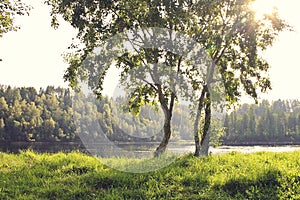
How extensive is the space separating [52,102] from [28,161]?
11284 centimetres

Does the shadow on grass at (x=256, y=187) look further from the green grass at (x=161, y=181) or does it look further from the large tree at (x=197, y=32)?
the large tree at (x=197, y=32)

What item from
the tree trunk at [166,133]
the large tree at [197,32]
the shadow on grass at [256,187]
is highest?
the large tree at [197,32]

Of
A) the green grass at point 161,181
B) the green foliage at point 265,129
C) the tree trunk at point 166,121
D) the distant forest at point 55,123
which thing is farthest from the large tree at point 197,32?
the green foliage at point 265,129

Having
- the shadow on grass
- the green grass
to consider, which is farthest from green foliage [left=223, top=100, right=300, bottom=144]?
the shadow on grass

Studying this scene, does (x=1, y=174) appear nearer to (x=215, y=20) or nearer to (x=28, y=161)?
(x=28, y=161)

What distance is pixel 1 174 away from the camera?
12953mm

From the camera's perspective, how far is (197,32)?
59.6 feet

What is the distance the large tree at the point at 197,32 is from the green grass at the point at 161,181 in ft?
15.0

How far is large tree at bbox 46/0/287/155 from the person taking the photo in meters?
17.2

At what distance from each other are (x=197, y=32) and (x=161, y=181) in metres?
8.98

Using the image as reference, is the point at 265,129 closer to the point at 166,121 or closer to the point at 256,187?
the point at 166,121

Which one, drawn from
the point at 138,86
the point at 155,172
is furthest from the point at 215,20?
the point at 155,172

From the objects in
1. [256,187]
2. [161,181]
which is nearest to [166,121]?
[161,181]

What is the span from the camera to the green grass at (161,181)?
416 inches
